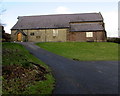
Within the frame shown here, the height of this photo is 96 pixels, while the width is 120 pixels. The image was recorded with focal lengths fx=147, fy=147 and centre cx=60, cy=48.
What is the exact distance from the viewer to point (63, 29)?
46.7m

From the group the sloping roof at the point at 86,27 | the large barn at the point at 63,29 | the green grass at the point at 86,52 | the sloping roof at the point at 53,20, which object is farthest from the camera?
the sloping roof at the point at 53,20

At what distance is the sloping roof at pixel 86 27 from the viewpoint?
44994mm

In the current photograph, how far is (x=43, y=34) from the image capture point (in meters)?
48.4

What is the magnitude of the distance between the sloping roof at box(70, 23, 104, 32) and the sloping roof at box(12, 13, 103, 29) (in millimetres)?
1804

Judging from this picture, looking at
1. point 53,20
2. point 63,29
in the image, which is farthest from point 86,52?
point 53,20

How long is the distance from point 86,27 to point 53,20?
466 inches

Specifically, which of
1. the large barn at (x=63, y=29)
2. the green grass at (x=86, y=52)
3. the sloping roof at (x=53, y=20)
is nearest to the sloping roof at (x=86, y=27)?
the large barn at (x=63, y=29)

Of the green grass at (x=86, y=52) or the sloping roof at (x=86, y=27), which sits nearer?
the green grass at (x=86, y=52)

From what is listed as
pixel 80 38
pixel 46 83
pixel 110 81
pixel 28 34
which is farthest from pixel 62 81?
pixel 28 34

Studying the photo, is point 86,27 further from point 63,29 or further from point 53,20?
point 53,20

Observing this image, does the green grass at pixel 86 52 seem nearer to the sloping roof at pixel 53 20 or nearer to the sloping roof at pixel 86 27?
the sloping roof at pixel 86 27

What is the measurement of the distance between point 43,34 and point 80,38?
12218 millimetres

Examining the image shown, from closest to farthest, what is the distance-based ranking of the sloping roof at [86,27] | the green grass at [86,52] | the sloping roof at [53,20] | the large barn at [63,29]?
1. the green grass at [86,52]
2. the sloping roof at [86,27]
3. the large barn at [63,29]
4. the sloping roof at [53,20]

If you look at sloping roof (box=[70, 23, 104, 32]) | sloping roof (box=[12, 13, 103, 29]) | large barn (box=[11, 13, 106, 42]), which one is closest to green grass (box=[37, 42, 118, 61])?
large barn (box=[11, 13, 106, 42])
